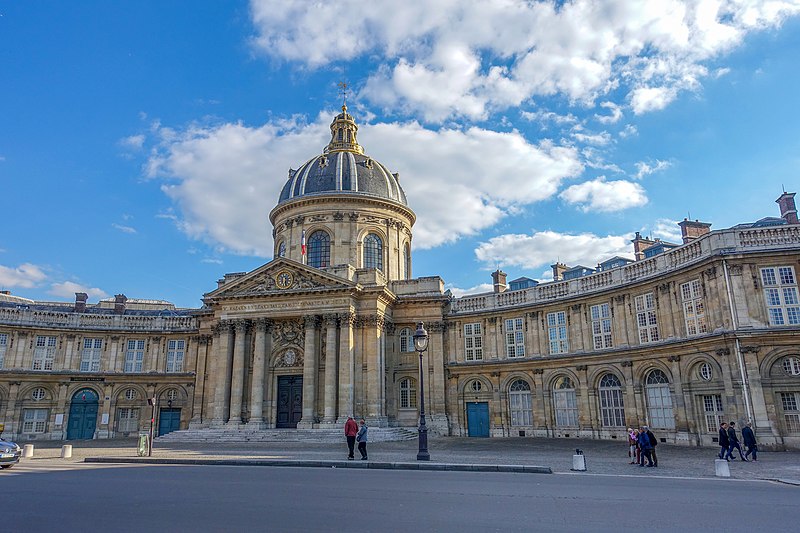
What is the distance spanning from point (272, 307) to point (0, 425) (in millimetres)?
21315

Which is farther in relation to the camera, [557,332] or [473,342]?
[473,342]

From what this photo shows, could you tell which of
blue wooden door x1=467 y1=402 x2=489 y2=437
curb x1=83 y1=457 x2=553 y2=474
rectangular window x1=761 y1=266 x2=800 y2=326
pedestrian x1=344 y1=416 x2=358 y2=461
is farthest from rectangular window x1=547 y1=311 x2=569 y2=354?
curb x1=83 y1=457 x2=553 y2=474

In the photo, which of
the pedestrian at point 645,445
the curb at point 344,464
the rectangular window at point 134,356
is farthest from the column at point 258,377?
the pedestrian at point 645,445

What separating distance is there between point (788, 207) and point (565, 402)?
17377 mm

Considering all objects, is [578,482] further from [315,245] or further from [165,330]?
[165,330]

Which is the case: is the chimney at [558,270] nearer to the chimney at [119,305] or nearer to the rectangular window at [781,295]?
the rectangular window at [781,295]

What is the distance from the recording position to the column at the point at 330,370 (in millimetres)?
35875

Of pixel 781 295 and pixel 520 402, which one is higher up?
pixel 781 295

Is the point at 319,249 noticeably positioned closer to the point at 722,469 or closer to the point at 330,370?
the point at 330,370

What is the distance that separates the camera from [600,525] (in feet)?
28.7

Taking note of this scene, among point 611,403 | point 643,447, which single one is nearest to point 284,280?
point 611,403

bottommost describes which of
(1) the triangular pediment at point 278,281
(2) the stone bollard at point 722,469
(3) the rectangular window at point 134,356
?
(2) the stone bollard at point 722,469

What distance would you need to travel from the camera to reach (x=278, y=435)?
34.5 metres

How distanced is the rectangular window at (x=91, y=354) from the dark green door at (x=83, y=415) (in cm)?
178
